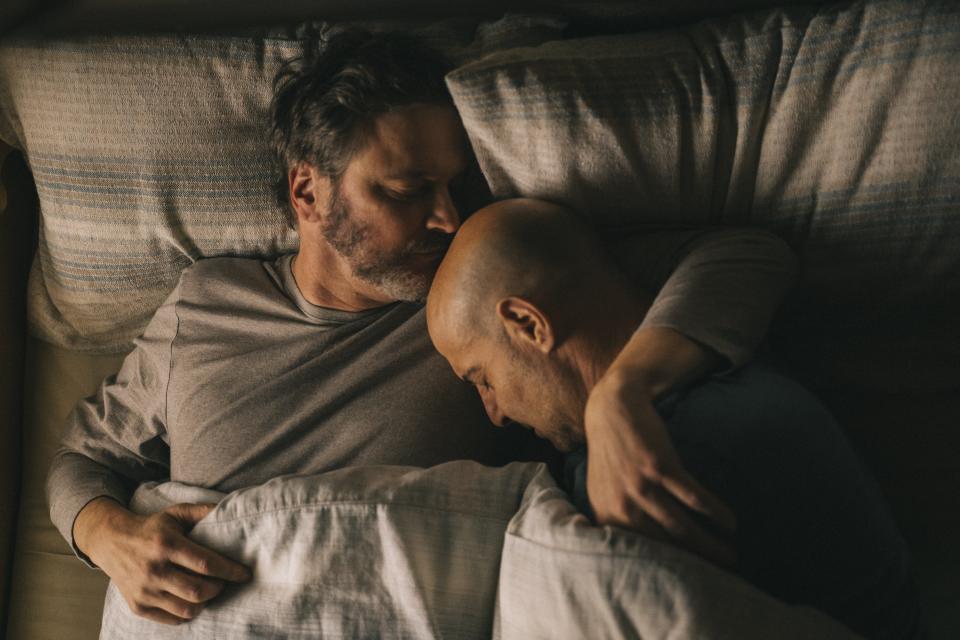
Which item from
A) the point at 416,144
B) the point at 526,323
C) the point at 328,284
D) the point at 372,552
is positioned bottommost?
the point at 372,552

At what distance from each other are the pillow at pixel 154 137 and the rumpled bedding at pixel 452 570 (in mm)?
459

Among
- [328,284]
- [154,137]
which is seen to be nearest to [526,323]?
[328,284]

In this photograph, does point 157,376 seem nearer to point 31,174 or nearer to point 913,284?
point 31,174

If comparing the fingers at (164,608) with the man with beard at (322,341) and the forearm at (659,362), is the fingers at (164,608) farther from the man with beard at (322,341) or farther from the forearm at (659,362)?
the forearm at (659,362)

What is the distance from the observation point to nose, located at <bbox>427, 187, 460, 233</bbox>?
106 centimetres

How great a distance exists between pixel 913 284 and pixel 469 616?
0.64 metres

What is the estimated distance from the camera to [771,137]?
3.12ft

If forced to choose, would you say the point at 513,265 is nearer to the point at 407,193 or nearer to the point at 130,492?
the point at 407,193

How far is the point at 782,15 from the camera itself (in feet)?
3.20

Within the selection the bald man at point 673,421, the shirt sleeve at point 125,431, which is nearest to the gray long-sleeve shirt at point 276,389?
the shirt sleeve at point 125,431

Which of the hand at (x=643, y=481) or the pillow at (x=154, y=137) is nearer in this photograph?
the hand at (x=643, y=481)

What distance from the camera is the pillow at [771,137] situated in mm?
909

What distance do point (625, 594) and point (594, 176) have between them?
482mm

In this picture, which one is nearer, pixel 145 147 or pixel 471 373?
pixel 471 373
